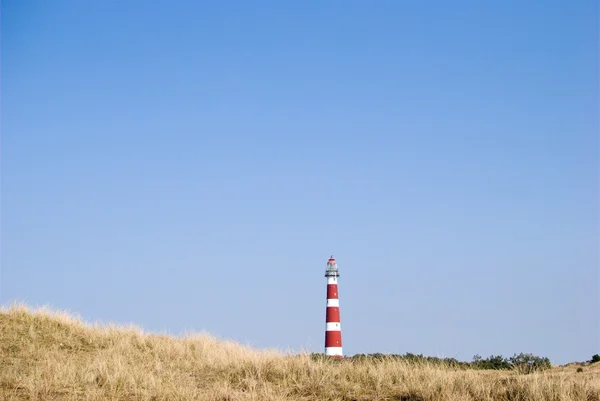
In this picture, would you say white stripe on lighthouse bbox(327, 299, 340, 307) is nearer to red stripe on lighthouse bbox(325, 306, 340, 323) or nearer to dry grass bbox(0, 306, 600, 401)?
red stripe on lighthouse bbox(325, 306, 340, 323)

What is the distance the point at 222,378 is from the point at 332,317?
1488 cm

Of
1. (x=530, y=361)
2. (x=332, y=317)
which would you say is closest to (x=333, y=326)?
(x=332, y=317)

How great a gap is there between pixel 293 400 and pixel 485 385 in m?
3.95

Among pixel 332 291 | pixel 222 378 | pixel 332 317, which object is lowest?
pixel 222 378

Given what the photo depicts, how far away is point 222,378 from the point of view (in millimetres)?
16516

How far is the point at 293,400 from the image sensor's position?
46.9 ft

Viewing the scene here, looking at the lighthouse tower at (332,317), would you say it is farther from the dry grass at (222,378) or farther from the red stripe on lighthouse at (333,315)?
the dry grass at (222,378)

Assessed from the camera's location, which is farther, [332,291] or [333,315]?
[332,291]

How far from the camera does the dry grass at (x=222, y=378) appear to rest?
14211mm

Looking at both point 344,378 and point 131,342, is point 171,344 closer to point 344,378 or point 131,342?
point 131,342

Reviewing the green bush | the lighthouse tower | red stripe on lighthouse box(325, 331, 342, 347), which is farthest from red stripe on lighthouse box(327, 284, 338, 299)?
the green bush

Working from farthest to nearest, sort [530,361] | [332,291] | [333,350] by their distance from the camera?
[332,291], [333,350], [530,361]

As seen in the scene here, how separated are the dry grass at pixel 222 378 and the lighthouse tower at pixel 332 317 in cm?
1025

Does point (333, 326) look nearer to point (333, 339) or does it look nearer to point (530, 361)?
point (333, 339)
